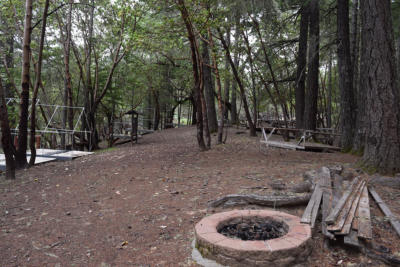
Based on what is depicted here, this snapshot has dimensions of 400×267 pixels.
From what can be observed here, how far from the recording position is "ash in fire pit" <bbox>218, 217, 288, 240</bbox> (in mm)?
3656

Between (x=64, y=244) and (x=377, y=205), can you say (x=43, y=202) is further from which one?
(x=377, y=205)

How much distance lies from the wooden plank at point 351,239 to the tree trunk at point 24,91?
27.4 ft

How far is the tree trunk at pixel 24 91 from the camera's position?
27.0 feet

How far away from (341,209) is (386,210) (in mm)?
868

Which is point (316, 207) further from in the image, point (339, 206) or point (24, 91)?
point (24, 91)

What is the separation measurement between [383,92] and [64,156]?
974 cm

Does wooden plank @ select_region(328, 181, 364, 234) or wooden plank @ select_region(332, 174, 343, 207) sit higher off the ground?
wooden plank @ select_region(332, 174, 343, 207)

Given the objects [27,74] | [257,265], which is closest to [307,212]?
[257,265]

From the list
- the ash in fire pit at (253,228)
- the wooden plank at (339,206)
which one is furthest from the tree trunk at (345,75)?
the ash in fire pit at (253,228)

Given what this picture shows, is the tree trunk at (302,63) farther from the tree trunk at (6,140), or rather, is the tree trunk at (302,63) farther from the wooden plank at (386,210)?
the tree trunk at (6,140)

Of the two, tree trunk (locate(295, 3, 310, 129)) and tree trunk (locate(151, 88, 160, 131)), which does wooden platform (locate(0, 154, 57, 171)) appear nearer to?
tree trunk (locate(295, 3, 310, 129))

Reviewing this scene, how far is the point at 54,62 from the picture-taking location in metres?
16.0

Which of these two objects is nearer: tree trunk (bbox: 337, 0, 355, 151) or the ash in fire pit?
the ash in fire pit

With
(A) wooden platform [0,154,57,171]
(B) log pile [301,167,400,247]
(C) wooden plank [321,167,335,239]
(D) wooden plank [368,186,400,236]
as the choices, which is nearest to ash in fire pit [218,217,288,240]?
(B) log pile [301,167,400,247]
